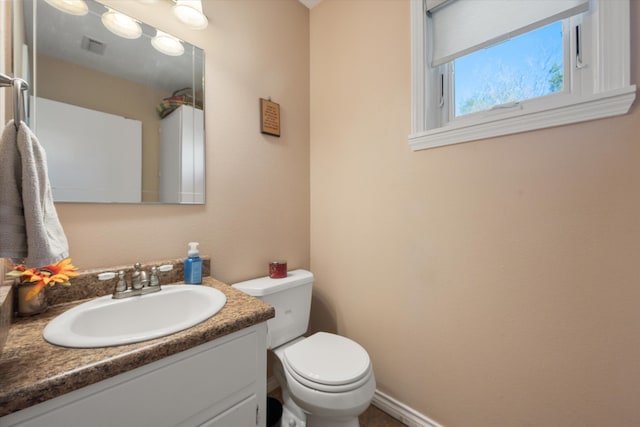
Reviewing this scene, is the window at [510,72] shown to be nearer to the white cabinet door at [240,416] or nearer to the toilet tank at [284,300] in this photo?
the toilet tank at [284,300]

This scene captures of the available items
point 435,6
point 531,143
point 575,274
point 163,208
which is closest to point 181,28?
point 163,208

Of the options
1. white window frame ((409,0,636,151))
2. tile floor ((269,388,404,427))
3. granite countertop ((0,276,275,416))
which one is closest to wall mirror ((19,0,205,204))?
granite countertop ((0,276,275,416))

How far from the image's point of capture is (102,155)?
38.6 inches

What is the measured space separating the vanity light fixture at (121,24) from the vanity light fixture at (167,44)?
0.20 feet

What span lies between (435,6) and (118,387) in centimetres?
176

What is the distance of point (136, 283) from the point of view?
944 millimetres

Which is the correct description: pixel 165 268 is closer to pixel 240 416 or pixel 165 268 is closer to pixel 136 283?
pixel 136 283

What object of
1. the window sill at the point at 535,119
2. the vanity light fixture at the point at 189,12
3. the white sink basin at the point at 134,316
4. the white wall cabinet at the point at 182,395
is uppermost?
the vanity light fixture at the point at 189,12

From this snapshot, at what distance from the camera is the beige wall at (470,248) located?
2.70 feet

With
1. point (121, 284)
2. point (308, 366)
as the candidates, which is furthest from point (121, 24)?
point (308, 366)

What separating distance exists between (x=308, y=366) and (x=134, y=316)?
68cm

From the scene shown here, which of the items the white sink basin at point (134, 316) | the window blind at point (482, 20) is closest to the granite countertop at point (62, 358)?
the white sink basin at point (134, 316)

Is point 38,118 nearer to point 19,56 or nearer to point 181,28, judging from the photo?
point 19,56

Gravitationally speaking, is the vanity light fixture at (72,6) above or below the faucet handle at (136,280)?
above
